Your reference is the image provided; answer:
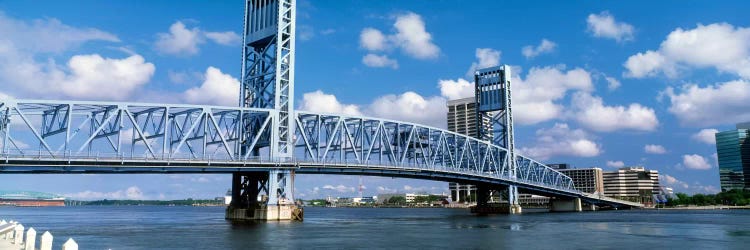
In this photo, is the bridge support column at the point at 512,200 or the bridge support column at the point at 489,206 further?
the bridge support column at the point at 489,206

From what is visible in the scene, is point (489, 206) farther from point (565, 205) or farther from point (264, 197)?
point (264, 197)

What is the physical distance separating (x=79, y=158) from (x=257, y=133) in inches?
1073

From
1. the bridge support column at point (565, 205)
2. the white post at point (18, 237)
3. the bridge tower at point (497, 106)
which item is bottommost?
the bridge support column at point (565, 205)

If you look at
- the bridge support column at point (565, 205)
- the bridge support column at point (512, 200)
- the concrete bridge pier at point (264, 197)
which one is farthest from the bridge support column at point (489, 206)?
the concrete bridge pier at point (264, 197)

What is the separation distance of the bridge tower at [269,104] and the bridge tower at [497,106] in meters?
73.2

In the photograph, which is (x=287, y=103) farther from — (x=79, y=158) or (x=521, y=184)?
(x=521, y=184)

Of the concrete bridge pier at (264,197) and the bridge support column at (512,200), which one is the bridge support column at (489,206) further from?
the concrete bridge pier at (264,197)

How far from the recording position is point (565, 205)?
17738 cm

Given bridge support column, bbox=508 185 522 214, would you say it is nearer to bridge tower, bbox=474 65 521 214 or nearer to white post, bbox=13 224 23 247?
bridge tower, bbox=474 65 521 214

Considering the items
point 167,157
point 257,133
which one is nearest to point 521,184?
point 257,133

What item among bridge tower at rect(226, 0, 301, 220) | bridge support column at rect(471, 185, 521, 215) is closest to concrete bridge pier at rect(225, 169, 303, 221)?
bridge tower at rect(226, 0, 301, 220)

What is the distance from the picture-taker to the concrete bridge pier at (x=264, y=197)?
81.8 meters

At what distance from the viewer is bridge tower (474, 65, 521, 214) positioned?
484 feet

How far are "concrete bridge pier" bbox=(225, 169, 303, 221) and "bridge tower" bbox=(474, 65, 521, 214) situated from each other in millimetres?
Result: 74105
